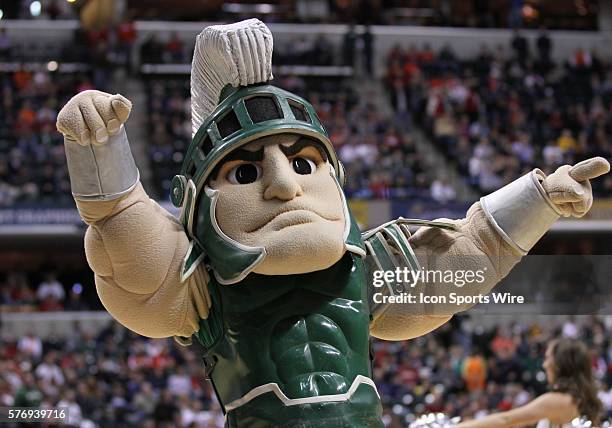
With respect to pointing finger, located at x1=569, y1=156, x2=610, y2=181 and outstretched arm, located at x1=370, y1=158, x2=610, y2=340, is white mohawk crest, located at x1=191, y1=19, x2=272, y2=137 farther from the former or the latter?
pointing finger, located at x1=569, y1=156, x2=610, y2=181

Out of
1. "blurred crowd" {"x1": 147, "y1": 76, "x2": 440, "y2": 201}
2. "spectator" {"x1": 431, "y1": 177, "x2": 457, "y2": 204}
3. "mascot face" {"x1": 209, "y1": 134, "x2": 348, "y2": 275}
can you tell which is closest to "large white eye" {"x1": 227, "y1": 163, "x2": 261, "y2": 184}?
"mascot face" {"x1": 209, "y1": 134, "x2": 348, "y2": 275}

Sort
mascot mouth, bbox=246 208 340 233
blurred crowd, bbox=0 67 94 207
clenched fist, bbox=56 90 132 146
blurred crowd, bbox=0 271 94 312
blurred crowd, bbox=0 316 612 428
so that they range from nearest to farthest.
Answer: clenched fist, bbox=56 90 132 146 < mascot mouth, bbox=246 208 340 233 < blurred crowd, bbox=0 316 612 428 < blurred crowd, bbox=0 271 94 312 < blurred crowd, bbox=0 67 94 207

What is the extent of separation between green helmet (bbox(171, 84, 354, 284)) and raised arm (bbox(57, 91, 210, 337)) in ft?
0.15

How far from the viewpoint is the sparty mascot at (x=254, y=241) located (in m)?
2.26

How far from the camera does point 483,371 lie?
475 centimetres

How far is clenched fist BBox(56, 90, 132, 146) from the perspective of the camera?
2180 millimetres

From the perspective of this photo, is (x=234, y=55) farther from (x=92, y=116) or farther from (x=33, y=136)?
(x=33, y=136)

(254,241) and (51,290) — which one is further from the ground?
(254,241)

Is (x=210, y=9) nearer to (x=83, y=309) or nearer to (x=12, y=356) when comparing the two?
(x=83, y=309)

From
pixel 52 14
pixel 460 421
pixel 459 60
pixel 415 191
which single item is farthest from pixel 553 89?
pixel 460 421

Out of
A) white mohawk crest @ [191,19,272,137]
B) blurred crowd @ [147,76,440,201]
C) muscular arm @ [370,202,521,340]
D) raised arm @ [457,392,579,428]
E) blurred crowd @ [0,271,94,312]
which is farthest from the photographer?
blurred crowd @ [147,76,440,201]

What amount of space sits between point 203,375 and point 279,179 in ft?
6.61

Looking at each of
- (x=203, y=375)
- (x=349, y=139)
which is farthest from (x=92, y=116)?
(x=349, y=139)

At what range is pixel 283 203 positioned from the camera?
7.63ft
